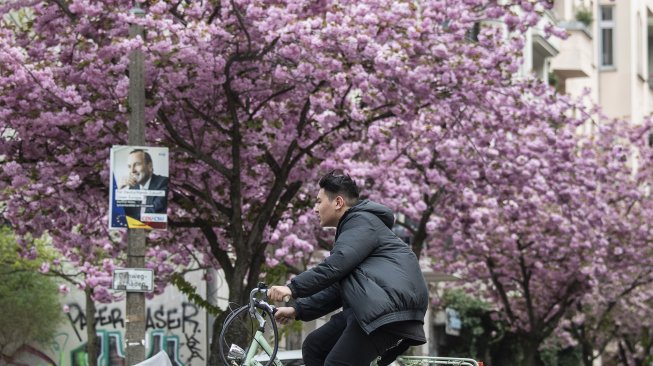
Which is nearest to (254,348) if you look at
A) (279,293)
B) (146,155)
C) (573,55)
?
(279,293)

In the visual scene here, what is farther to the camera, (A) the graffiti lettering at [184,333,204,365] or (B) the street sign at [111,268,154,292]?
(A) the graffiti lettering at [184,333,204,365]

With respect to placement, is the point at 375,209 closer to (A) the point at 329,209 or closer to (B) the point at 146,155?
(A) the point at 329,209

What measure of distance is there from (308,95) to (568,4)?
30.2m

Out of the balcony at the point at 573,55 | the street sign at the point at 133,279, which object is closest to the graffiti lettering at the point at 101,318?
the street sign at the point at 133,279

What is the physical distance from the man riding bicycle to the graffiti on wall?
25046mm

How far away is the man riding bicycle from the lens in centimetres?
780

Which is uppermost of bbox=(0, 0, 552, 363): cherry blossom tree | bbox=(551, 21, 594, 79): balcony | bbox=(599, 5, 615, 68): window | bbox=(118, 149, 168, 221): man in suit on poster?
bbox=(599, 5, 615, 68): window

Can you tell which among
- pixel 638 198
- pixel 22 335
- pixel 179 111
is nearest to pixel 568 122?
pixel 179 111

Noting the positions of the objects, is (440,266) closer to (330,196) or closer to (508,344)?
(508,344)

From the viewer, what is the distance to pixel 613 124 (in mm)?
33531

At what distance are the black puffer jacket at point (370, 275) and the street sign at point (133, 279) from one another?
7.82m

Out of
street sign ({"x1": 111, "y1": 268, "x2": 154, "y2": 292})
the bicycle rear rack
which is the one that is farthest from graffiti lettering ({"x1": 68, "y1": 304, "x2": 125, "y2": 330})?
the bicycle rear rack

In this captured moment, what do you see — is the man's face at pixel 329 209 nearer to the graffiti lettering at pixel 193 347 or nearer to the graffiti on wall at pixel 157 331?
the graffiti on wall at pixel 157 331

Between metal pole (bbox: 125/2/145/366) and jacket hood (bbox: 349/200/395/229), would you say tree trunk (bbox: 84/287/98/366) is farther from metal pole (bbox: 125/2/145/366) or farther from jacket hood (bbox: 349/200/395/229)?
jacket hood (bbox: 349/200/395/229)
